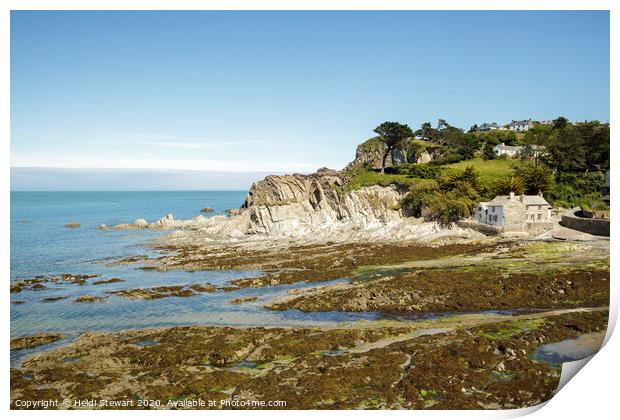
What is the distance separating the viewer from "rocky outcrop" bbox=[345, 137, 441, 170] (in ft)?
169

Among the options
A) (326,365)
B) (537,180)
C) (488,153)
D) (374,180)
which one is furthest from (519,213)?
(326,365)

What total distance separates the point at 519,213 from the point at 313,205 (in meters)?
18.1

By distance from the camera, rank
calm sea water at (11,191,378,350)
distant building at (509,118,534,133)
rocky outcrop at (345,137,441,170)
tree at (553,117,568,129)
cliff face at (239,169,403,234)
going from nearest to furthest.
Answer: calm sea water at (11,191,378,350)
cliff face at (239,169,403,234)
tree at (553,117,568,129)
rocky outcrop at (345,137,441,170)
distant building at (509,118,534,133)

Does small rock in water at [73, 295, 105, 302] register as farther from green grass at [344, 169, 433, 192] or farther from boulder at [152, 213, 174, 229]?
boulder at [152, 213, 174, 229]

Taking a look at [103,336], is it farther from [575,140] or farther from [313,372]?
Result: [575,140]

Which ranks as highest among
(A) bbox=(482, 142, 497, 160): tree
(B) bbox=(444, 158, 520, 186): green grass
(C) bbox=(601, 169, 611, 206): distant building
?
(A) bbox=(482, 142, 497, 160): tree

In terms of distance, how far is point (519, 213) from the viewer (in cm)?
2942

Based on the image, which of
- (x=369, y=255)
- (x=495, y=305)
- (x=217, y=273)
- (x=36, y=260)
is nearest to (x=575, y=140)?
(x=369, y=255)

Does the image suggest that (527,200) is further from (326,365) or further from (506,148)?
(506,148)

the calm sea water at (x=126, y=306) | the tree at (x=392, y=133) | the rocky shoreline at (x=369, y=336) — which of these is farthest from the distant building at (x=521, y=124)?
A: the calm sea water at (x=126, y=306)

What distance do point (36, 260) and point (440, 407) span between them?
3014 centimetres

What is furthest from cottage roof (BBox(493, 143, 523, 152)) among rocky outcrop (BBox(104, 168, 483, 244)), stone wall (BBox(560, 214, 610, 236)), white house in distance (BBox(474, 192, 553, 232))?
stone wall (BBox(560, 214, 610, 236))

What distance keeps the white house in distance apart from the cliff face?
834 centimetres

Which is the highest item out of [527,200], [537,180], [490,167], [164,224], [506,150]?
[506,150]
